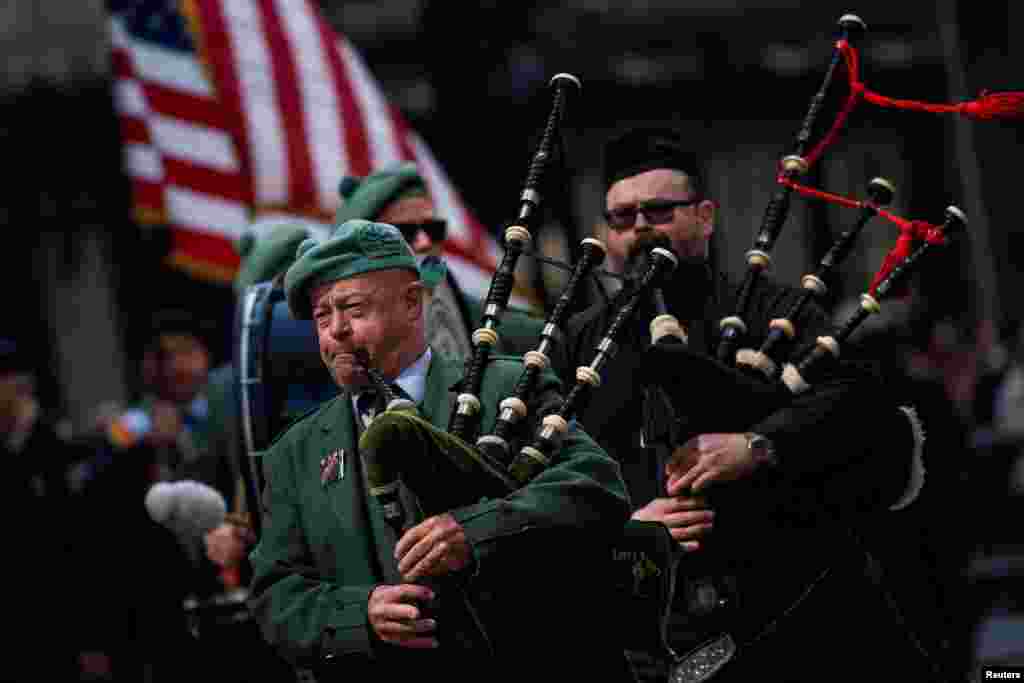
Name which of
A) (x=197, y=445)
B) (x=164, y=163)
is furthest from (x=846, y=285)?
A: (x=197, y=445)

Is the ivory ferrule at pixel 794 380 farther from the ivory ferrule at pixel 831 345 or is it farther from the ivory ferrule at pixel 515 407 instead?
the ivory ferrule at pixel 515 407

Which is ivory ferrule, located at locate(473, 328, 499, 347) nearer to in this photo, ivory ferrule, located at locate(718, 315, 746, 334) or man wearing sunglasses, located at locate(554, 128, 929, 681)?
man wearing sunglasses, located at locate(554, 128, 929, 681)

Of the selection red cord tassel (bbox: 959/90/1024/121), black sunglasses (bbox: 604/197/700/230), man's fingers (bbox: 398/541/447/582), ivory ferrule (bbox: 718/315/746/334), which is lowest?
man's fingers (bbox: 398/541/447/582)

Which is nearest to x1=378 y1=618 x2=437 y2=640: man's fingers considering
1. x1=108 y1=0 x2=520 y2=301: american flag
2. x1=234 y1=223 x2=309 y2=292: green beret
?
x1=234 y1=223 x2=309 y2=292: green beret

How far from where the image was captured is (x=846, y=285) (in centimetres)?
2278

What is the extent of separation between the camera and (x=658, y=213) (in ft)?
16.3

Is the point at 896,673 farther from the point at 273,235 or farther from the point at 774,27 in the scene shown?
the point at 774,27

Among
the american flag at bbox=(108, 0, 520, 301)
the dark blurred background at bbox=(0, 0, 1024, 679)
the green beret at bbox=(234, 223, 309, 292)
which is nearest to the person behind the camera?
the green beret at bbox=(234, 223, 309, 292)

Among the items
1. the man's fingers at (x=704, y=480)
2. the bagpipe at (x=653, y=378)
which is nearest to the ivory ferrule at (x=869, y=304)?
the bagpipe at (x=653, y=378)

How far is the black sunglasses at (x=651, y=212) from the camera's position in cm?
497

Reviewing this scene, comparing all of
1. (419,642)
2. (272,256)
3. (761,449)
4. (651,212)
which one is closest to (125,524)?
(272,256)

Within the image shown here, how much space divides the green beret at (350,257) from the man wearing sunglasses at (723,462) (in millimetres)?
635

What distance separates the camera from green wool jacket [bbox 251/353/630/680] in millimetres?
3826

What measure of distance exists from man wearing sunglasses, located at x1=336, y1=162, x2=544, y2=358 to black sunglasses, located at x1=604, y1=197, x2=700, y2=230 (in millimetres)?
572
